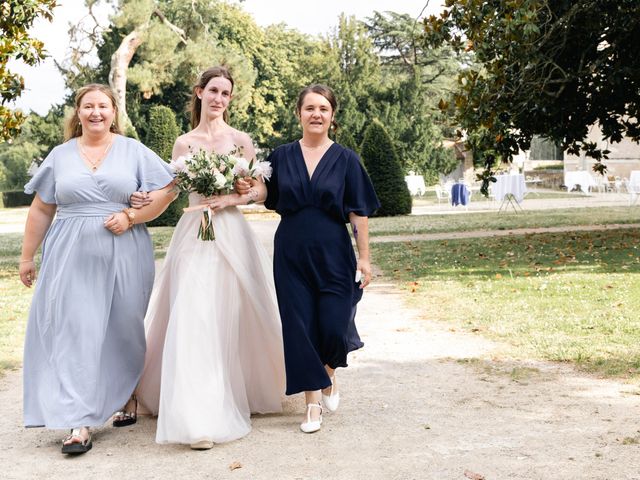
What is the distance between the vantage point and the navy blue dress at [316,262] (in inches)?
195

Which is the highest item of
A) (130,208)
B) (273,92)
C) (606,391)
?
(273,92)

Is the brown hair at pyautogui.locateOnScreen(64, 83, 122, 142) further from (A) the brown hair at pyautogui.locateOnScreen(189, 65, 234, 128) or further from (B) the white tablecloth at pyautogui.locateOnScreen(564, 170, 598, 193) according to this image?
(B) the white tablecloth at pyautogui.locateOnScreen(564, 170, 598, 193)

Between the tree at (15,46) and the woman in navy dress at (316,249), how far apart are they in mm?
8000

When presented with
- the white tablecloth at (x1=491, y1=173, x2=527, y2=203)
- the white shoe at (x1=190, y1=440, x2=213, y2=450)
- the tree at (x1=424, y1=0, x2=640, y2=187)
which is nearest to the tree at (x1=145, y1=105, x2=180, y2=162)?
the white tablecloth at (x1=491, y1=173, x2=527, y2=203)

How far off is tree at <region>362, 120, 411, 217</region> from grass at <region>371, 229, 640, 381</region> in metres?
9.70

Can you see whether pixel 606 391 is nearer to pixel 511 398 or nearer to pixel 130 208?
pixel 511 398

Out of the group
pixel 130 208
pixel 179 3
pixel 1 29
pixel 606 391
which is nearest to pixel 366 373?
pixel 606 391

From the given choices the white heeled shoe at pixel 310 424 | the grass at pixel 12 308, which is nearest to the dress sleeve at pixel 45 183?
the white heeled shoe at pixel 310 424

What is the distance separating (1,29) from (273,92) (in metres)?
40.2

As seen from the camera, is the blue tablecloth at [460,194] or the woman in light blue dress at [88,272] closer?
the woman in light blue dress at [88,272]

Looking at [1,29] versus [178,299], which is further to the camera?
[1,29]

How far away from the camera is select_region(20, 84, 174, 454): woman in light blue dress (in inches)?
188

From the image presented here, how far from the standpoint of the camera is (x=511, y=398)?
5.53 metres

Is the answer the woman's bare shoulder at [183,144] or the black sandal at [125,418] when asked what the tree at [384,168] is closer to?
the woman's bare shoulder at [183,144]
